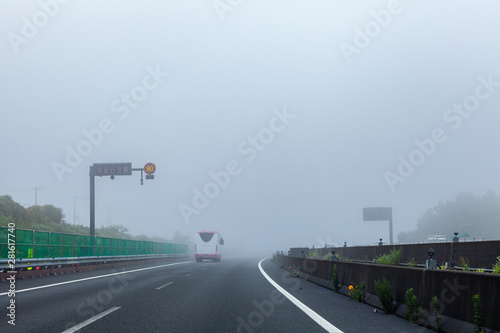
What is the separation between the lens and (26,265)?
18.1m

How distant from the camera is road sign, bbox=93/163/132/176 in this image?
34.6m

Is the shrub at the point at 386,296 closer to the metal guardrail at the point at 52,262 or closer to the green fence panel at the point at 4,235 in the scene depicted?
the metal guardrail at the point at 52,262

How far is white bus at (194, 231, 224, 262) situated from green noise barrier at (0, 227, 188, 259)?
48.1 feet

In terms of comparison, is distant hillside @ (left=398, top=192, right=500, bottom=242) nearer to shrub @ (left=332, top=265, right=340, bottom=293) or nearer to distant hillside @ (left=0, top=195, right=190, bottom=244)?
distant hillside @ (left=0, top=195, right=190, bottom=244)

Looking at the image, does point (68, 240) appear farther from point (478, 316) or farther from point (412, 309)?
point (478, 316)

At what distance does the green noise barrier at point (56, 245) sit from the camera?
18.4 m

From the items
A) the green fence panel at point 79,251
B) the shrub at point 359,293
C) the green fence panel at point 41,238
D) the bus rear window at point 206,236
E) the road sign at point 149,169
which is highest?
the road sign at point 149,169

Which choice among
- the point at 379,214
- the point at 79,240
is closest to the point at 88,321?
the point at 79,240

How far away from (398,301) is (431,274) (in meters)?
1.73

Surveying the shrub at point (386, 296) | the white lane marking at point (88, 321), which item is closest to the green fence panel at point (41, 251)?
the white lane marking at point (88, 321)

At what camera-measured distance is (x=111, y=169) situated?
114ft

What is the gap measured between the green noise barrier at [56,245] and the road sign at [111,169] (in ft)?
16.5

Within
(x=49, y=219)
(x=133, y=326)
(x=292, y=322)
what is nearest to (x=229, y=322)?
(x=292, y=322)

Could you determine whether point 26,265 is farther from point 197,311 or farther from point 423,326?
point 423,326
